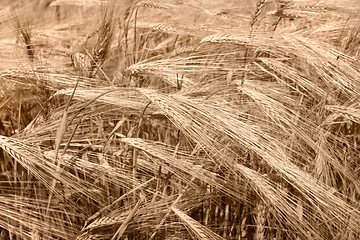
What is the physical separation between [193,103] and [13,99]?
55 cm

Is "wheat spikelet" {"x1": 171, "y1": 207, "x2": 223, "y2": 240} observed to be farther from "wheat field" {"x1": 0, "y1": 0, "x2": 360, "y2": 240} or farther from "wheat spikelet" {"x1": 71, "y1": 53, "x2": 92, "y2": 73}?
"wheat spikelet" {"x1": 71, "y1": 53, "x2": 92, "y2": 73}

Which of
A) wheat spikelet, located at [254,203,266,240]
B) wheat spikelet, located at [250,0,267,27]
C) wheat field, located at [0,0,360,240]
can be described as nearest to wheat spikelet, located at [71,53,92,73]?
wheat field, located at [0,0,360,240]

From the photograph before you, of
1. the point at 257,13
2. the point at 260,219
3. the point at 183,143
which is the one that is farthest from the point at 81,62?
the point at 260,219

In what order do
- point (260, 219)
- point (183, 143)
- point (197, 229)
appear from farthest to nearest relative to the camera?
1. point (183, 143)
2. point (260, 219)
3. point (197, 229)

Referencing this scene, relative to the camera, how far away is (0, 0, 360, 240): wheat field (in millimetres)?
1036

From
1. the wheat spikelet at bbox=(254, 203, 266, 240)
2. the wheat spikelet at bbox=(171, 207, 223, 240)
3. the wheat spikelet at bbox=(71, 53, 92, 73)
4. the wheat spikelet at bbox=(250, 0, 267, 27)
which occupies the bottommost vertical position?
the wheat spikelet at bbox=(254, 203, 266, 240)

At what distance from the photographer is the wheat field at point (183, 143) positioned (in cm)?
104

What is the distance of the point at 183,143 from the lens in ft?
4.47

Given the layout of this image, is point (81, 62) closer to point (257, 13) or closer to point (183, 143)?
point (183, 143)

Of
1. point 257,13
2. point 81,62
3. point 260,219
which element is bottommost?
point 260,219

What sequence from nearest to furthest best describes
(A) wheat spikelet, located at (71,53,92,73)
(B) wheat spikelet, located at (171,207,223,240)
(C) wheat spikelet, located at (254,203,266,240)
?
(B) wheat spikelet, located at (171,207,223,240)
(C) wheat spikelet, located at (254,203,266,240)
(A) wheat spikelet, located at (71,53,92,73)

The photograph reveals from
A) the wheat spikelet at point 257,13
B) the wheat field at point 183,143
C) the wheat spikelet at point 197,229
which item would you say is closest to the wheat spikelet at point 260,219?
the wheat field at point 183,143

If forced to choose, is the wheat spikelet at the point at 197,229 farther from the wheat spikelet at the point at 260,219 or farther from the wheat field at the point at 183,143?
the wheat spikelet at the point at 260,219

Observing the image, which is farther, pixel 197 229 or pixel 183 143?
pixel 183 143
